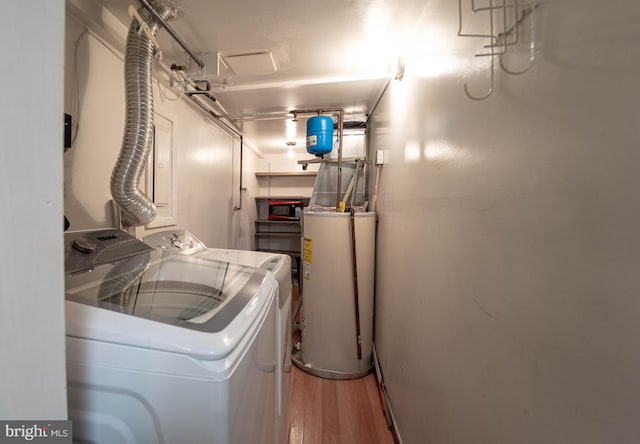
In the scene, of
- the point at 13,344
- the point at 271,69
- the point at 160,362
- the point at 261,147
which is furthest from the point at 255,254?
the point at 261,147

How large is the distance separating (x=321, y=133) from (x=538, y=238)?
1.78 m

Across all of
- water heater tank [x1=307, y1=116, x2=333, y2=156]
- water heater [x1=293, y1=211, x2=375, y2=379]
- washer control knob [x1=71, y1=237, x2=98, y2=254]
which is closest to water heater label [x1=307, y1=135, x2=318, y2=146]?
water heater tank [x1=307, y1=116, x2=333, y2=156]

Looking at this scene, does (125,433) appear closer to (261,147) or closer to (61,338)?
(61,338)

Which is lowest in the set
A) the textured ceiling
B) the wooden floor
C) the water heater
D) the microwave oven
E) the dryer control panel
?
the wooden floor

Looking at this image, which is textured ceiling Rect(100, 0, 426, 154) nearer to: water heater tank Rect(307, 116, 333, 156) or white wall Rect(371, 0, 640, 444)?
water heater tank Rect(307, 116, 333, 156)

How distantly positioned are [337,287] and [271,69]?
1678 mm

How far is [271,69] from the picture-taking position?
156cm

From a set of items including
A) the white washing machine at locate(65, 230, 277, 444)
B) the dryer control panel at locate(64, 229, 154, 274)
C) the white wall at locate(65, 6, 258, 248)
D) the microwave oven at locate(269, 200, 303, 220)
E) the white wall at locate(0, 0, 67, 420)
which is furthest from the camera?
the microwave oven at locate(269, 200, 303, 220)

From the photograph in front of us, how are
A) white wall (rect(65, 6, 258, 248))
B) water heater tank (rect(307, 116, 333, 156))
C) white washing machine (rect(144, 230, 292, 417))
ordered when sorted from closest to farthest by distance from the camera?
white wall (rect(65, 6, 258, 248)) < white washing machine (rect(144, 230, 292, 417)) < water heater tank (rect(307, 116, 333, 156))

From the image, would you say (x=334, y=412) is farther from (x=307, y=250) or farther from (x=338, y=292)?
(x=307, y=250)

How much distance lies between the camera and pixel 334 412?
1502mm

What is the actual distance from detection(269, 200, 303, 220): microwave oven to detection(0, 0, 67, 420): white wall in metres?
3.29

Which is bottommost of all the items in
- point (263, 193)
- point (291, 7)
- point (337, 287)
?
point (337, 287)

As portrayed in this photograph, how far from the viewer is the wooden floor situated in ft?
4.37
